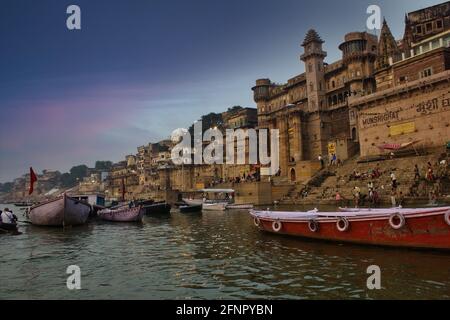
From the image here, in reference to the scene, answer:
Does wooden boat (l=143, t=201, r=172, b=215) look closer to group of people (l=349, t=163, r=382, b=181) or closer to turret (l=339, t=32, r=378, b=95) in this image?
group of people (l=349, t=163, r=382, b=181)

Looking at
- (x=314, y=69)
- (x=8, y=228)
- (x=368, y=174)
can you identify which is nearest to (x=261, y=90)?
(x=314, y=69)

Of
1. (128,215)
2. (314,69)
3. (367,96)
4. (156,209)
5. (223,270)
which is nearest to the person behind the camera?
(223,270)

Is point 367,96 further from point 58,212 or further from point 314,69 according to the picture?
A: point 58,212

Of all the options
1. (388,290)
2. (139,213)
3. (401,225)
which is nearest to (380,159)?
(139,213)

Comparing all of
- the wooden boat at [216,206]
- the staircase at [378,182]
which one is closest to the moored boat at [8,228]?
the wooden boat at [216,206]

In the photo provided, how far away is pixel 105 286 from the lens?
409 inches

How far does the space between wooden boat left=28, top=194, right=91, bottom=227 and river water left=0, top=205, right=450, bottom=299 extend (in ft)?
27.5

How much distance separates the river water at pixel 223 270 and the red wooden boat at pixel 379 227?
0.37 metres

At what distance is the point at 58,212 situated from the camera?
27.0 metres

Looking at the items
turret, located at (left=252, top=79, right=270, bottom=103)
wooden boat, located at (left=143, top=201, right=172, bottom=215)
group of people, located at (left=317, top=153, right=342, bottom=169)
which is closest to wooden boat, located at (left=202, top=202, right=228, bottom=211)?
wooden boat, located at (left=143, top=201, right=172, bottom=215)

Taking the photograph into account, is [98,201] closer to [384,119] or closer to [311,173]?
[311,173]

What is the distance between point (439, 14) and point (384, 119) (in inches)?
739

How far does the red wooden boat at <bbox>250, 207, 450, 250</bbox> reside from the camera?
1241 centimetres

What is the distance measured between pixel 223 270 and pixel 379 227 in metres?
6.47
